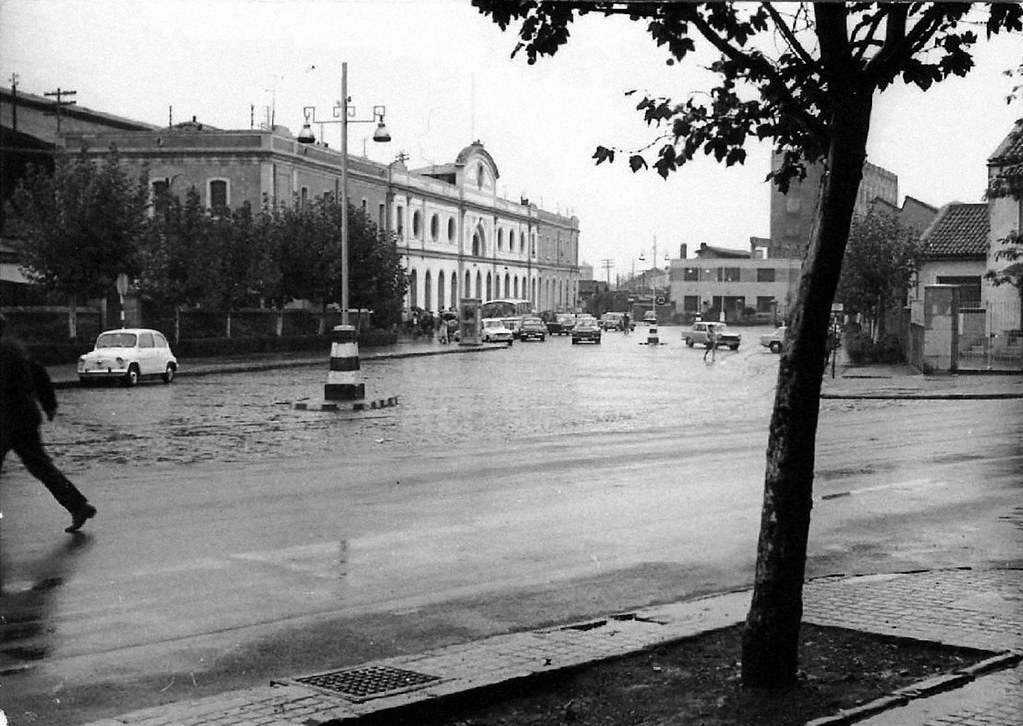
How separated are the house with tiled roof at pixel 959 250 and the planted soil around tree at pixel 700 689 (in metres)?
22.2

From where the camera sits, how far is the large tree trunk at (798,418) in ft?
18.7

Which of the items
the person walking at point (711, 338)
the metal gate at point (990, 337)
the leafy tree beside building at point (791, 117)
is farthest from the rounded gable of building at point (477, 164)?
the person walking at point (711, 338)

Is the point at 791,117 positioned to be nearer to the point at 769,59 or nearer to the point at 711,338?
the point at 769,59

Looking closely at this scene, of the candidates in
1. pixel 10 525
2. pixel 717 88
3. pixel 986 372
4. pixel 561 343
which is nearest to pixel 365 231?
pixel 561 343

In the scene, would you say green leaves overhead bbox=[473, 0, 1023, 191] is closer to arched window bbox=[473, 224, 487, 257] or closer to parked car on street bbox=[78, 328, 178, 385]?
arched window bbox=[473, 224, 487, 257]

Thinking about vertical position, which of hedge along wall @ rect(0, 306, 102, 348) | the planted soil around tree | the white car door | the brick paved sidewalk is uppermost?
hedge along wall @ rect(0, 306, 102, 348)

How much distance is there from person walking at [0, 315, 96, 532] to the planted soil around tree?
255cm

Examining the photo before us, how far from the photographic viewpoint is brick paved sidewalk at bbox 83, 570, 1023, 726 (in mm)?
5109

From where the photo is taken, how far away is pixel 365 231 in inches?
2050

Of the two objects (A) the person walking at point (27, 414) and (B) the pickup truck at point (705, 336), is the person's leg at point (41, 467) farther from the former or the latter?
(B) the pickup truck at point (705, 336)

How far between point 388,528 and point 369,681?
4546mm

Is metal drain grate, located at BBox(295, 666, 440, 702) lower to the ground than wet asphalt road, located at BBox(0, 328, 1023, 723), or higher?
higher

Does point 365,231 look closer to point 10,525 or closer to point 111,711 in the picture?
point 10,525

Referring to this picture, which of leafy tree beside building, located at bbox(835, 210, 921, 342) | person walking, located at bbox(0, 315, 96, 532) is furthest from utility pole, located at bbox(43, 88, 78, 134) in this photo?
leafy tree beside building, located at bbox(835, 210, 921, 342)
